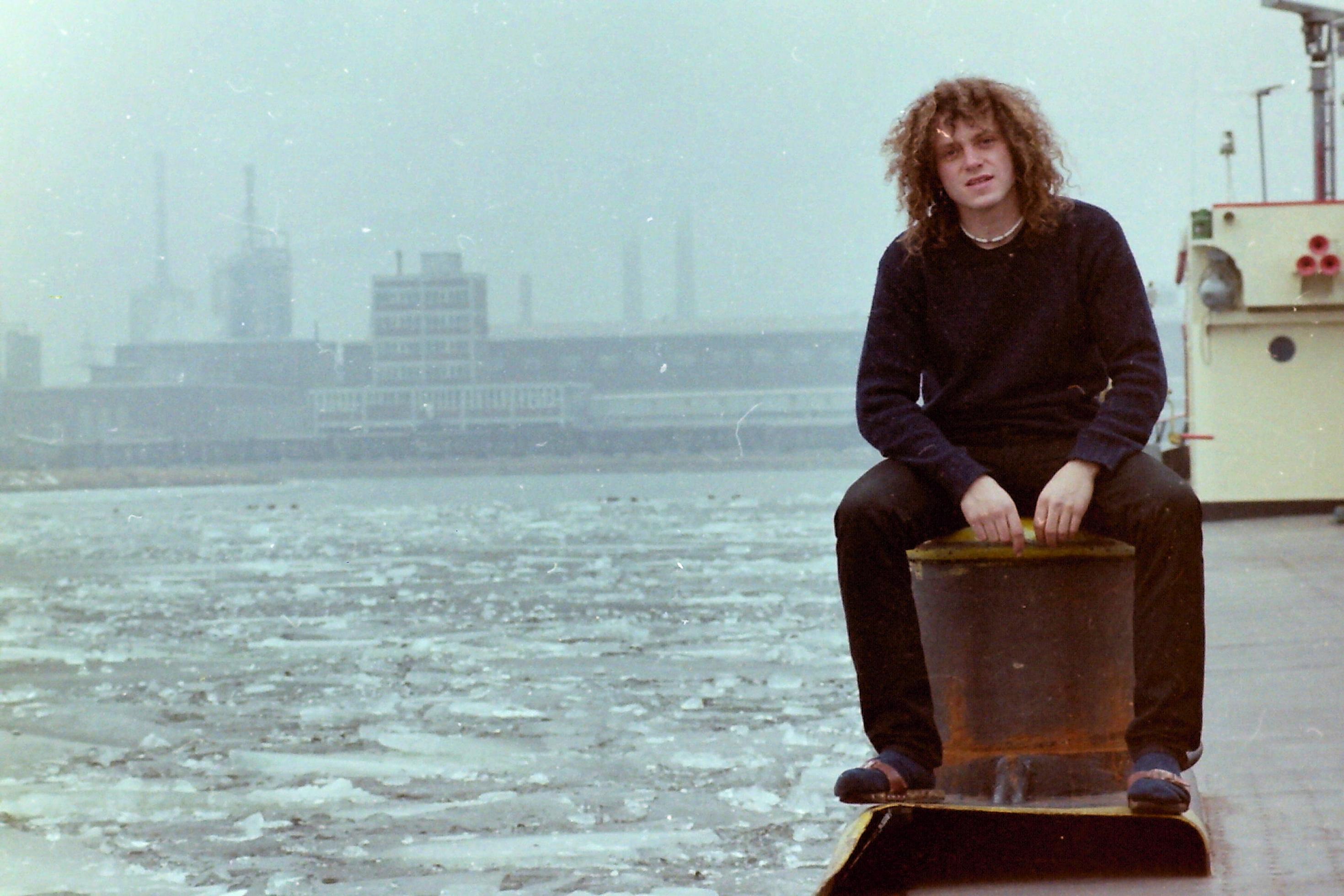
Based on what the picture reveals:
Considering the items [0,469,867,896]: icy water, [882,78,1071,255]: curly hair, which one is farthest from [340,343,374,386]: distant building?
[882,78,1071,255]: curly hair

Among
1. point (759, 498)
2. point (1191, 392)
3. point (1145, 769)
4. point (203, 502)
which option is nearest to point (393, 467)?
point (203, 502)

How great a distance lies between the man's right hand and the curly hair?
0.47m

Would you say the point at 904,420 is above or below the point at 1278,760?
above

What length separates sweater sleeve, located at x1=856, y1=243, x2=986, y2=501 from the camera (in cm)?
286

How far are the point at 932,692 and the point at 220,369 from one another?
193965 millimetres

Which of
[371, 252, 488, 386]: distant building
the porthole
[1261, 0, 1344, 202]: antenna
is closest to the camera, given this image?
the porthole

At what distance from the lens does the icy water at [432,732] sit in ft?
16.0

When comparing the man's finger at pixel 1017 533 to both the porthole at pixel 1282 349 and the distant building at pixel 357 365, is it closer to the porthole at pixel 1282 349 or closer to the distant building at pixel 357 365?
the porthole at pixel 1282 349

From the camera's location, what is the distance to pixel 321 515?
52.4 meters

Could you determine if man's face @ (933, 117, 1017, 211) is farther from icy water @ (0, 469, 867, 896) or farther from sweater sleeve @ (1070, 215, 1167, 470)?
icy water @ (0, 469, 867, 896)

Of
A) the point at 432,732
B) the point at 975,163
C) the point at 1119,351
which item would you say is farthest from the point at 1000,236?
the point at 432,732

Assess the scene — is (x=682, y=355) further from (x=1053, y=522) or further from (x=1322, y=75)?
(x=1053, y=522)

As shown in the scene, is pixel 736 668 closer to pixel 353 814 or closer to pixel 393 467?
pixel 353 814

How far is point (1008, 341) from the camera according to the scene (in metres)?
2.96
